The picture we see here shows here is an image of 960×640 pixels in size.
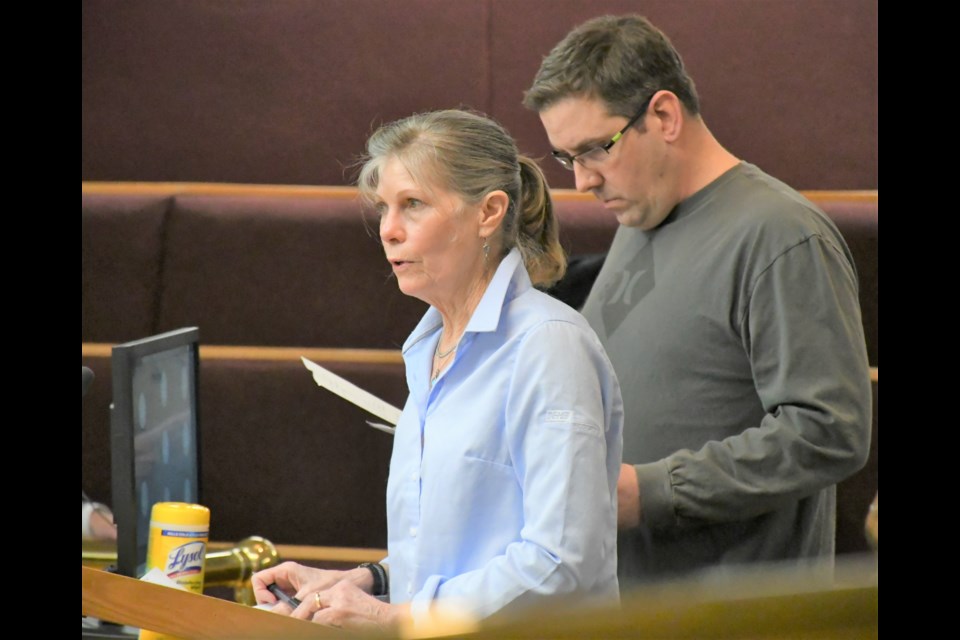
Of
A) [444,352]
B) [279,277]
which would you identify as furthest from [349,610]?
[279,277]

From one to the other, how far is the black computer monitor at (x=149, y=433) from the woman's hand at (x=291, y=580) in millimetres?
244

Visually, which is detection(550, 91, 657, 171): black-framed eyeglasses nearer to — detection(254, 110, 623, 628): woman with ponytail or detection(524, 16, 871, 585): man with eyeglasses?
detection(524, 16, 871, 585): man with eyeglasses

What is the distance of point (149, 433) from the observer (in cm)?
147

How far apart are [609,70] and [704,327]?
0.37 meters

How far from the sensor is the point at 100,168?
8.19ft

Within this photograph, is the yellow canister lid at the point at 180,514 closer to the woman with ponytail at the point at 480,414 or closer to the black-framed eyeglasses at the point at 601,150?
the woman with ponytail at the point at 480,414

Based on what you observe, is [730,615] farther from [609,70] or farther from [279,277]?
[279,277]

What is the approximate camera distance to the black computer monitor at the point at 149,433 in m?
1.39

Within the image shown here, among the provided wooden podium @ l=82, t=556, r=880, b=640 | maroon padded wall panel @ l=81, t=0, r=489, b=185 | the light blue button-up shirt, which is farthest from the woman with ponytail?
maroon padded wall panel @ l=81, t=0, r=489, b=185

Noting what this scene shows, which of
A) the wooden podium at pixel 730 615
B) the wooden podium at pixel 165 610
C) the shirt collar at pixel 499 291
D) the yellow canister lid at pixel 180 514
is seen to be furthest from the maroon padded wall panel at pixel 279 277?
the wooden podium at pixel 730 615

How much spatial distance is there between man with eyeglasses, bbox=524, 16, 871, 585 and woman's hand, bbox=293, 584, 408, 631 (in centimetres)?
44
